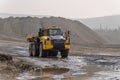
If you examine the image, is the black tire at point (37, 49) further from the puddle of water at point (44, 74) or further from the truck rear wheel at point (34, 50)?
the puddle of water at point (44, 74)

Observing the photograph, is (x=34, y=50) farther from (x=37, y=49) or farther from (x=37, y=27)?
(x=37, y=27)

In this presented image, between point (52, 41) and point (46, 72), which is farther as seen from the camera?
point (52, 41)

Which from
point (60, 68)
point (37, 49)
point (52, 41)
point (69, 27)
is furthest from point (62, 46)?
point (69, 27)

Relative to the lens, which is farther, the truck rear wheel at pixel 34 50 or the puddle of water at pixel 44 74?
the truck rear wheel at pixel 34 50

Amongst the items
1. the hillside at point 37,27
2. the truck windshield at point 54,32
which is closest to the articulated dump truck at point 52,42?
the truck windshield at point 54,32

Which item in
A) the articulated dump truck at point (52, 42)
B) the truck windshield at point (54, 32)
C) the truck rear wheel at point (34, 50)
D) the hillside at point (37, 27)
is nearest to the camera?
the articulated dump truck at point (52, 42)

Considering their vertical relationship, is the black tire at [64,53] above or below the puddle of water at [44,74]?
below

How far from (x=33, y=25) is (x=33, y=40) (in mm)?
50040

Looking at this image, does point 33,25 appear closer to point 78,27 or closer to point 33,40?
point 78,27

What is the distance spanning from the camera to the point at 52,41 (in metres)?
29.5

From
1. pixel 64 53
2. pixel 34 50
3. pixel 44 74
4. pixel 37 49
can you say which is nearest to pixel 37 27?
pixel 34 50

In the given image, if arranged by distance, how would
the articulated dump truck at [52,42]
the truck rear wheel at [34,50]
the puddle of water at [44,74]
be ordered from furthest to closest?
the truck rear wheel at [34,50], the articulated dump truck at [52,42], the puddle of water at [44,74]

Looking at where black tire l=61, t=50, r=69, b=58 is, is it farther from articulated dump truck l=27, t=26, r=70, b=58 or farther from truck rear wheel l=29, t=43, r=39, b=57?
truck rear wheel l=29, t=43, r=39, b=57

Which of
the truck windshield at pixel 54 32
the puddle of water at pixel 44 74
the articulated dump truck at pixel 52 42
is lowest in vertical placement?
the puddle of water at pixel 44 74
